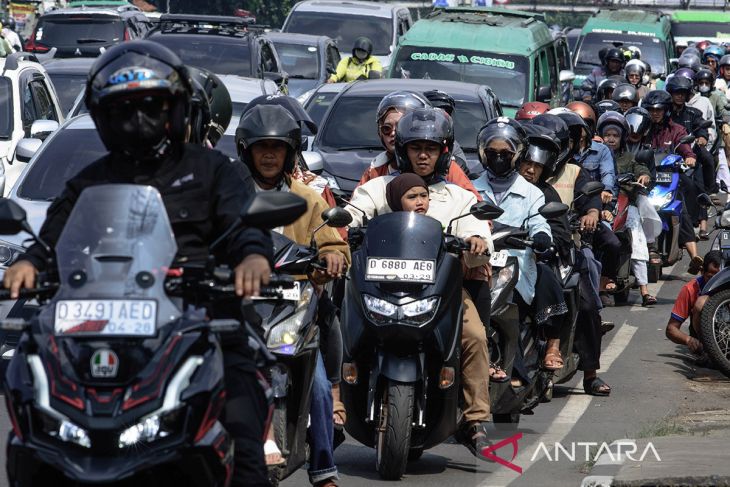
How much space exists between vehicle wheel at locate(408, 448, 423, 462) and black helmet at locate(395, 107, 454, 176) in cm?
144

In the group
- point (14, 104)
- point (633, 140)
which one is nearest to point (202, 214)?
point (14, 104)

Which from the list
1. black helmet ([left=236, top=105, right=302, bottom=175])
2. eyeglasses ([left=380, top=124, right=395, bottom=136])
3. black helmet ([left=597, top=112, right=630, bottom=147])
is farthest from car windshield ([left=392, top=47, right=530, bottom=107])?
black helmet ([left=236, top=105, right=302, bottom=175])

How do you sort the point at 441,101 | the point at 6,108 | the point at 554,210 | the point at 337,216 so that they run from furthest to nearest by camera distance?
the point at 6,108 < the point at 441,101 < the point at 554,210 < the point at 337,216

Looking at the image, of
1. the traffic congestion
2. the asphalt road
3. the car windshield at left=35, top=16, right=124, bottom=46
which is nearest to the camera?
the traffic congestion

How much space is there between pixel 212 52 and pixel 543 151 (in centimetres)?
1026

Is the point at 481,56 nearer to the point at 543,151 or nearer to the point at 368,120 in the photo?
the point at 368,120

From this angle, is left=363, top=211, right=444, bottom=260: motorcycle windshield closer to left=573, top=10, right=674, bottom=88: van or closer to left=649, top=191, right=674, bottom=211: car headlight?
left=649, top=191, right=674, bottom=211: car headlight

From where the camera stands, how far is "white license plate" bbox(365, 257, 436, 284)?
7855mm

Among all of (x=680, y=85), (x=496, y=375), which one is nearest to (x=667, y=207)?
(x=680, y=85)

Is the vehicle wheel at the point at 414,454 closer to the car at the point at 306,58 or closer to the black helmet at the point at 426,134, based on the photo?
the black helmet at the point at 426,134

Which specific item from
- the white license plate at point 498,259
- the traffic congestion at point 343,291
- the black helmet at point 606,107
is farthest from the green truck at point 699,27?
the white license plate at point 498,259

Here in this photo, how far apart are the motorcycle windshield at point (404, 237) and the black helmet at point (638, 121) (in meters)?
8.96

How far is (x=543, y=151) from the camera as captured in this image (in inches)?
425

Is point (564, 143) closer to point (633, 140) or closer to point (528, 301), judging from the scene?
point (528, 301)
